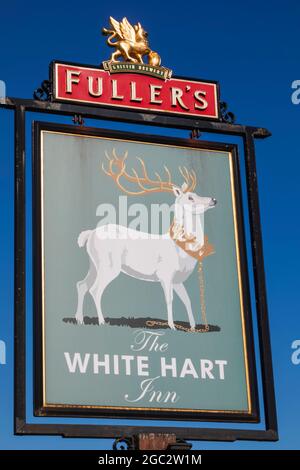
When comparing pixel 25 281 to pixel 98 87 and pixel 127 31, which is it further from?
pixel 127 31

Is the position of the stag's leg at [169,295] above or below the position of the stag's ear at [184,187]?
below

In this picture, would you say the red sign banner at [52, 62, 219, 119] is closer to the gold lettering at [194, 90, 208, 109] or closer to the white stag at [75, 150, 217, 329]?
the gold lettering at [194, 90, 208, 109]

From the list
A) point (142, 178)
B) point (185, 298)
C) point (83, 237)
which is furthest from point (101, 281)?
point (142, 178)

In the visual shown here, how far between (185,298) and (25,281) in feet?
6.47

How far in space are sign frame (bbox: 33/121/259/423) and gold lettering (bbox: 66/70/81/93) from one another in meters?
0.57

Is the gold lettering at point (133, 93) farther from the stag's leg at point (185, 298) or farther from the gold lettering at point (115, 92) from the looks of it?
the stag's leg at point (185, 298)

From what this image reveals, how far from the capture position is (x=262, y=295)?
50.0ft

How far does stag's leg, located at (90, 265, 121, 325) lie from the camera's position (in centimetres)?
1460

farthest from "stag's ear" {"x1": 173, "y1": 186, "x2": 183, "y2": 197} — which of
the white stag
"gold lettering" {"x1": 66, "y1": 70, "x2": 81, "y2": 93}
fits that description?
"gold lettering" {"x1": 66, "y1": 70, "x2": 81, "y2": 93}

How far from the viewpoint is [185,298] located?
15.0 m

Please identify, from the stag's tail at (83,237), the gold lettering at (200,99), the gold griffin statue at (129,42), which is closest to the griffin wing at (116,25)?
the gold griffin statue at (129,42)

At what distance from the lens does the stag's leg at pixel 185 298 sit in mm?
14938

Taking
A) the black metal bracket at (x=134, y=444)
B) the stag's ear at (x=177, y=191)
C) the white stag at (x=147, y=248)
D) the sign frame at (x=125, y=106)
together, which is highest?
the sign frame at (x=125, y=106)

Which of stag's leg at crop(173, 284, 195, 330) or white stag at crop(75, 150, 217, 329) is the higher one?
white stag at crop(75, 150, 217, 329)
